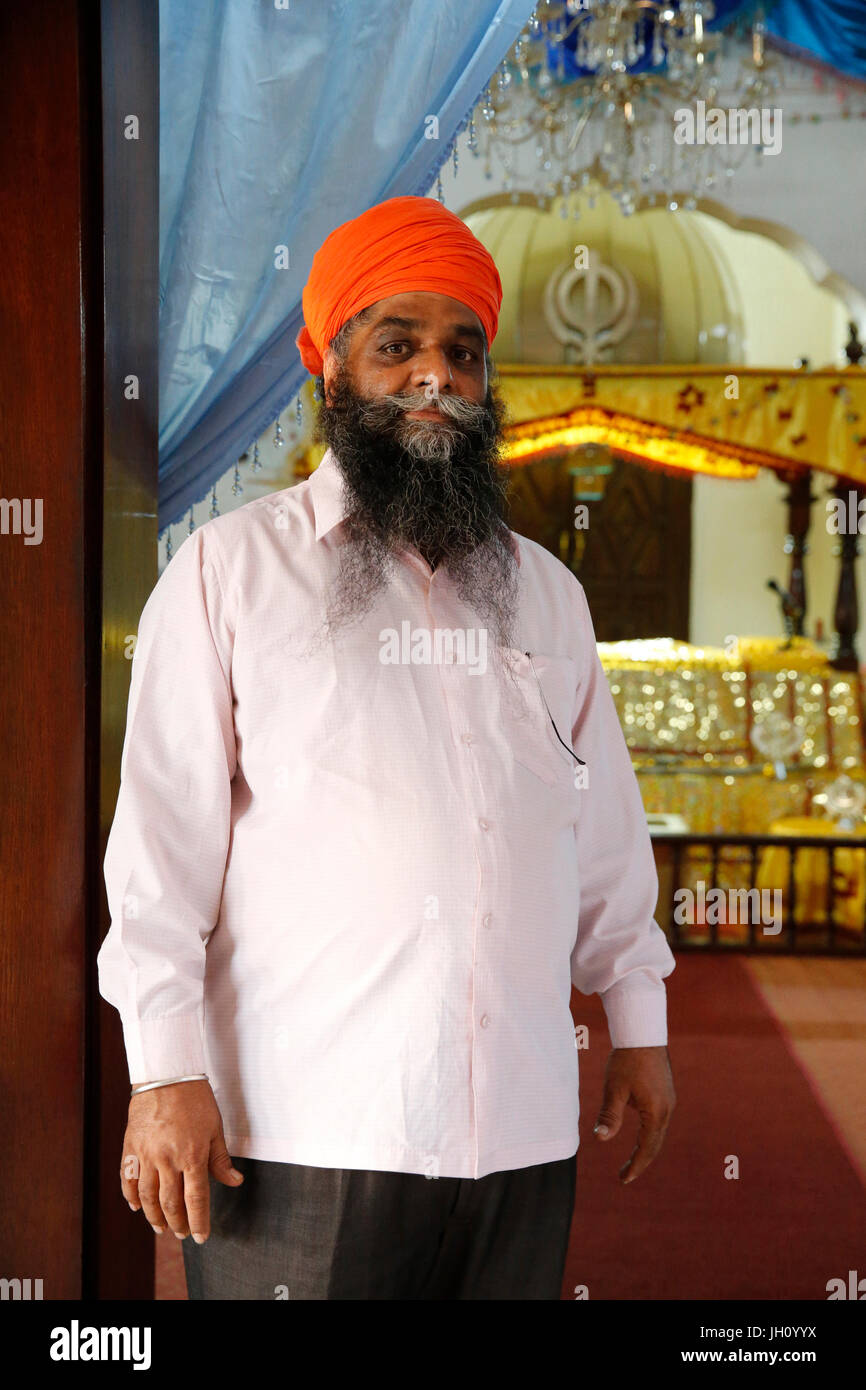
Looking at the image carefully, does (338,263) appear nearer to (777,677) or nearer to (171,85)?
(171,85)

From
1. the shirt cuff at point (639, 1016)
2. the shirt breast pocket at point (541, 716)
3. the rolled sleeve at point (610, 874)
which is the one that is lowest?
the shirt cuff at point (639, 1016)

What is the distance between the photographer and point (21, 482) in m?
1.57

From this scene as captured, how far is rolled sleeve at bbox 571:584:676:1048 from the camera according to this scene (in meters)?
1.46

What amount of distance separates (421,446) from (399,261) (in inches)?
8.9

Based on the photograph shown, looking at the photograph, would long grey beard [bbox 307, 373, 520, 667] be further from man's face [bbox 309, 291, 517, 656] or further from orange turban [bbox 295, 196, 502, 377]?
orange turban [bbox 295, 196, 502, 377]

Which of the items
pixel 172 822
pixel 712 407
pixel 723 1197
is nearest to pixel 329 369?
pixel 172 822

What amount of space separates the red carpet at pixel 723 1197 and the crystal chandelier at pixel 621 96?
3471 mm

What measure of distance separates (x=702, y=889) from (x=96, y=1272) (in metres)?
3.77

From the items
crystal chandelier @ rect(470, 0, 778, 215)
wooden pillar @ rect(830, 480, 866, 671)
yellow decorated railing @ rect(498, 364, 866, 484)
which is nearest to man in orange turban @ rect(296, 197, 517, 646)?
crystal chandelier @ rect(470, 0, 778, 215)

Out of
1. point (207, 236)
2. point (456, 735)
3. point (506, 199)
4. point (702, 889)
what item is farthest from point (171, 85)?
point (506, 199)

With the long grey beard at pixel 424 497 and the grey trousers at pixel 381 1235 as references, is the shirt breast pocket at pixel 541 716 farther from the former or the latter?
the grey trousers at pixel 381 1235

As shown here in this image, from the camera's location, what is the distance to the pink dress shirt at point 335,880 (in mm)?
1214

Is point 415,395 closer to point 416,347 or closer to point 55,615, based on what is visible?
point 416,347

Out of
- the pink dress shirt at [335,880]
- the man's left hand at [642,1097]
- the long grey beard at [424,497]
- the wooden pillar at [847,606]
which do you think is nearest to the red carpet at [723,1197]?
the man's left hand at [642,1097]
